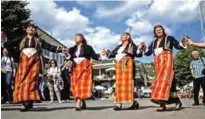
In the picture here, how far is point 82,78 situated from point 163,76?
183 centimetres

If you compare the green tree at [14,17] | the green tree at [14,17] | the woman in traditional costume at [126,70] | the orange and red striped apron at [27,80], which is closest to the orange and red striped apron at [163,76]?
the woman in traditional costume at [126,70]

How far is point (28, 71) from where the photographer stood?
9258mm

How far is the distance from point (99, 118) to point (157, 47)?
7.74 feet

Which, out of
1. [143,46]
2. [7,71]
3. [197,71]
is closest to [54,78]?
[7,71]

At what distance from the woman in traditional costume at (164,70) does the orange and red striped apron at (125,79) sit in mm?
686

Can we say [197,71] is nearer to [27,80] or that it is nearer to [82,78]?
[82,78]

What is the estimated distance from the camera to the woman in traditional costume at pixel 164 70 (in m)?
8.75

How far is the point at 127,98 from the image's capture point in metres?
9.50

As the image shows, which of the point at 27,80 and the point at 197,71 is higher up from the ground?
the point at 197,71

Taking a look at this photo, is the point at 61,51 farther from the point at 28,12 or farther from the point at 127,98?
the point at 28,12

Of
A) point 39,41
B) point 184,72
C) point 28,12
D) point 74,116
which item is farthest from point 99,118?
point 184,72

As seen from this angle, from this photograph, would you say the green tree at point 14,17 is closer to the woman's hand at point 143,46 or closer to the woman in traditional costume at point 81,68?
the woman in traditional costume at point 81,68

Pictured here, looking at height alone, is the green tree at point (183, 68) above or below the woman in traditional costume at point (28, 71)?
above

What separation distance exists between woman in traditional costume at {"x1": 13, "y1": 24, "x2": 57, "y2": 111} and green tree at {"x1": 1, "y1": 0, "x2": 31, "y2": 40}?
63.0 feet
